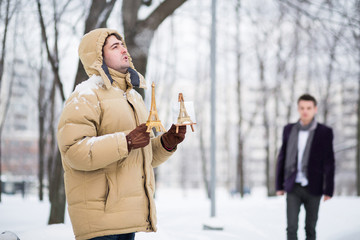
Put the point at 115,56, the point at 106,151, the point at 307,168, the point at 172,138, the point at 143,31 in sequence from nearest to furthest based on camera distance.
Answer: the point at 106,151 → the point at 115,56 → the point at 172,138 → the point at 307,168 → the point at 143,31

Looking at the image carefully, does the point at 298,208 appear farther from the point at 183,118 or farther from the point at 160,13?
the point at 160,13

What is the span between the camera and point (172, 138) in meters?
2.88

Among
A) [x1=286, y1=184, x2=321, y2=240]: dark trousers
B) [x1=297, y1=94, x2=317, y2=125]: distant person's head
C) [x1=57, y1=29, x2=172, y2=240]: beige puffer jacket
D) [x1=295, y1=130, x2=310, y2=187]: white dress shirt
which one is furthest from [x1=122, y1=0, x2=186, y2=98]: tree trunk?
[x1=57, y1=29, x2=172, y2=240]: beige puffer jacket

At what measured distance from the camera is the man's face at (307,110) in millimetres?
5238

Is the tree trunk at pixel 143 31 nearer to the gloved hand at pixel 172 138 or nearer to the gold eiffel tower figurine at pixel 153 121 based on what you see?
the gloved hand at pixel 172 138

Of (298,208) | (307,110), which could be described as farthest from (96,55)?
(298,208)

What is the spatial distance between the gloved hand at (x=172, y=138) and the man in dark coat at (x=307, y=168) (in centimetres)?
269

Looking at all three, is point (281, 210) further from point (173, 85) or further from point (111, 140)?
point (173, 85)

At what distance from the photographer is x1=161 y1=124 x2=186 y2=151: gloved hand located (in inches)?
110

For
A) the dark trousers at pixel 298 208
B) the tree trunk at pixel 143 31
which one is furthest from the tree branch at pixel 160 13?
the dark trousers at pixel 298 208

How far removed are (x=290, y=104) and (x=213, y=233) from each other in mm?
16617

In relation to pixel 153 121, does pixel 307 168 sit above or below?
below

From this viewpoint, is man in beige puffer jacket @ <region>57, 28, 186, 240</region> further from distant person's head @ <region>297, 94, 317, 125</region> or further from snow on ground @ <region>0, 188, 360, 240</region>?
distant person's head @ <region>297, 94, 317, 125</region>

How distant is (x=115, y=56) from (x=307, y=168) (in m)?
3.29
